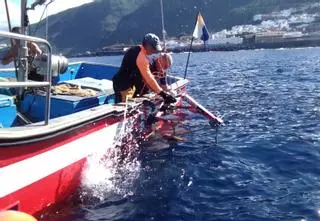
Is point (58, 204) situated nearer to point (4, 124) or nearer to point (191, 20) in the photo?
point (4, 124)

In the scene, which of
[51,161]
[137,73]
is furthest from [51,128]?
[137,73]

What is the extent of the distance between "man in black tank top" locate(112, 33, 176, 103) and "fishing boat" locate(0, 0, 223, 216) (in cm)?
35

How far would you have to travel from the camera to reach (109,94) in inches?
417

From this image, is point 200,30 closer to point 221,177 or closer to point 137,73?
point 137,73

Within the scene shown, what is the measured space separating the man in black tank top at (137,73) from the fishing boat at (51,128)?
35 cm

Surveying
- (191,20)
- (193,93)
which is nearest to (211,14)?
(191,20)

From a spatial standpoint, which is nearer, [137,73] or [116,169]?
[116,169]

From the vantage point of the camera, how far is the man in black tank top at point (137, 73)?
390 inches

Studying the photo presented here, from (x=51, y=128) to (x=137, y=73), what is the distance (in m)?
4.03

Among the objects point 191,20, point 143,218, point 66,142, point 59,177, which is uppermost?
point 191,20

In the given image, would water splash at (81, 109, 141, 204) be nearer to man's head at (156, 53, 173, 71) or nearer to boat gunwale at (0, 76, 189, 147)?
boat gunwale at (0, 76, 189, 147)

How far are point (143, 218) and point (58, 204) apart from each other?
4.84 ft

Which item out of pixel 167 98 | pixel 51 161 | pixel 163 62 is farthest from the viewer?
pixel 163 62

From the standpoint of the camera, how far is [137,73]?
34.8 ft
